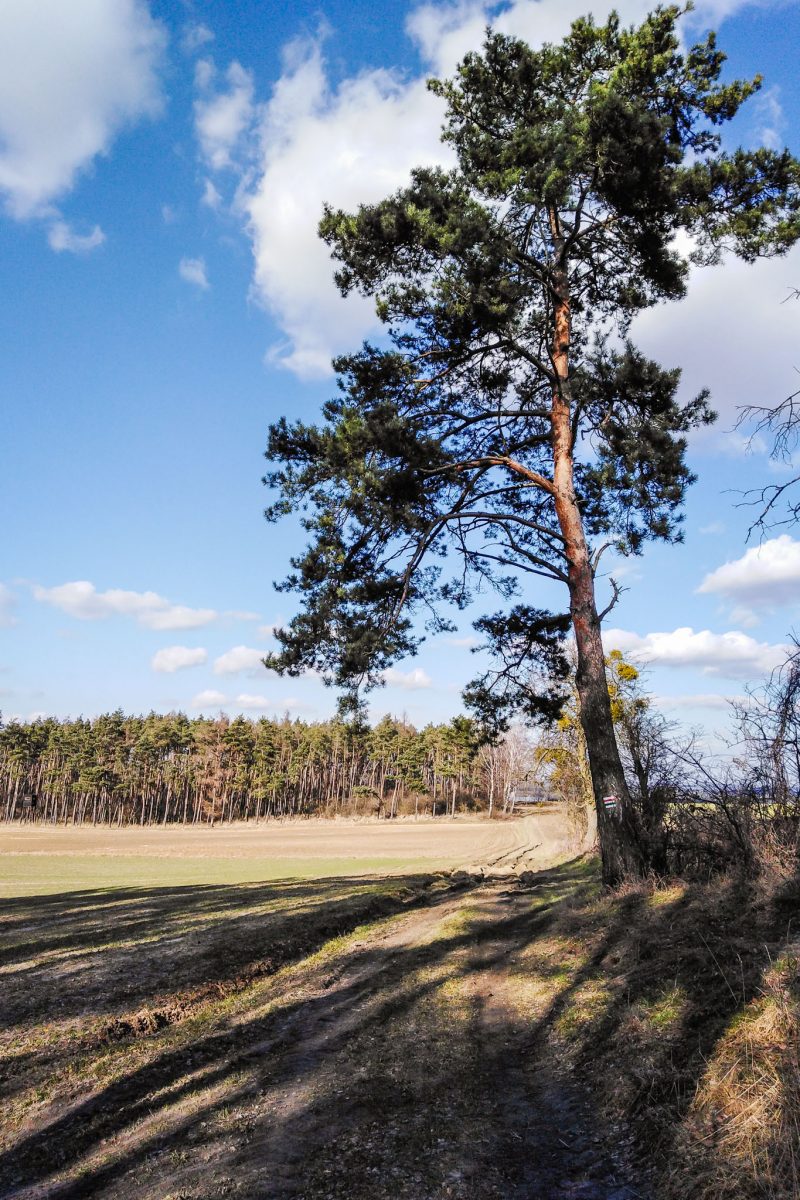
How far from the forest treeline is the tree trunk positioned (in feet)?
256

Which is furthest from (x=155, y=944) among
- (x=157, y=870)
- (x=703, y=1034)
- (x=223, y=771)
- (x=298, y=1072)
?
(x=223, y=771)

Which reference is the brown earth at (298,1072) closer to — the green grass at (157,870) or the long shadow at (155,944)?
the long shadow at (155,944)

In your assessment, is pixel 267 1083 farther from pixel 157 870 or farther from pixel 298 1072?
pixel 157 870

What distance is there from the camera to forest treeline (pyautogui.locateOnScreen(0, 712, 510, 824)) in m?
93.5

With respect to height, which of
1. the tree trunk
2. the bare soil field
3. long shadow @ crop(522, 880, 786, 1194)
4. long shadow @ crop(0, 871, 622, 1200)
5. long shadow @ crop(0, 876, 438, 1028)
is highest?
the tree trunk

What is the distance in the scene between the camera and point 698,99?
11016 millimetres

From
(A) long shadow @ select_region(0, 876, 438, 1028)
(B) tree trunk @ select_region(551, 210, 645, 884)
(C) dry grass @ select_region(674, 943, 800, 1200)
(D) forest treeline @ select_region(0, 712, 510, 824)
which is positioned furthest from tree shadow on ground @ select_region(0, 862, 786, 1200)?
(D) forest treeline @ select_region(0, 712, 510, 824)

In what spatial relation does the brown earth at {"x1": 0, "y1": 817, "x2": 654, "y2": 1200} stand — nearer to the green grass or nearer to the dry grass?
the dry grass

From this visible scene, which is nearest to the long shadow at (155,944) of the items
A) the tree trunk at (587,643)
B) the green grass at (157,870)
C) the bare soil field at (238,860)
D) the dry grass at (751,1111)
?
the tree trunk at (587,643)

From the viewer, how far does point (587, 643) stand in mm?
10758

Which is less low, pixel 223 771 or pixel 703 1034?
pixel 703 1034

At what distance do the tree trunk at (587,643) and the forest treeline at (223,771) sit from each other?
78.2 m

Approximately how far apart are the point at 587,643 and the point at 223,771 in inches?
3573

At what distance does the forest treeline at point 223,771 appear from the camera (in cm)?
9350
